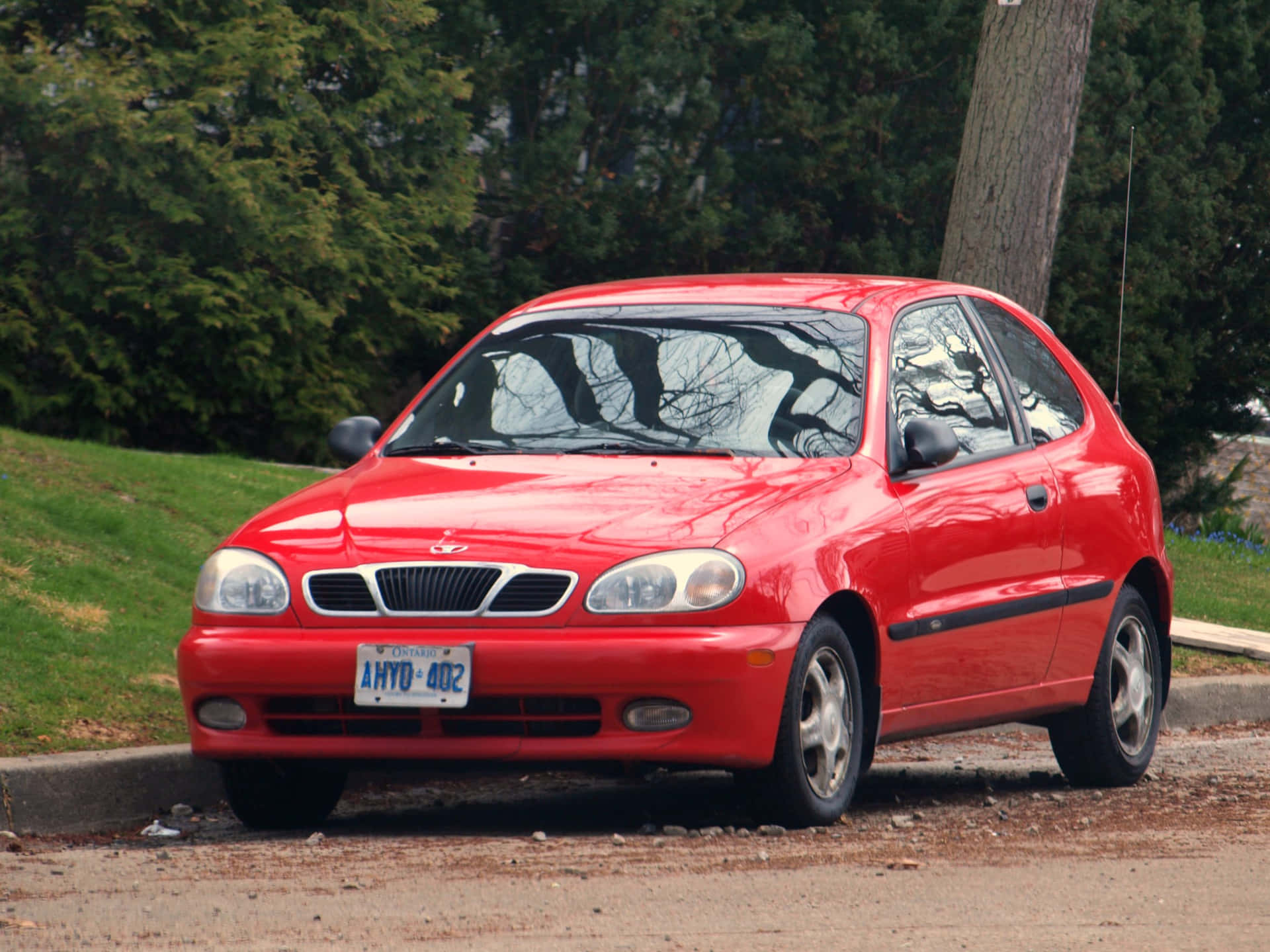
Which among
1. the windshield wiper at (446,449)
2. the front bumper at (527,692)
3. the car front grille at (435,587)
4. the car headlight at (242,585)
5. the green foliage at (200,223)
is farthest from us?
the green foliage at (200,223)

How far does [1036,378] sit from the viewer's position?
7.81 m

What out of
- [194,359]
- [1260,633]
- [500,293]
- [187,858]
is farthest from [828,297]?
[500,293]

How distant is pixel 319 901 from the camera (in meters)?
4.93

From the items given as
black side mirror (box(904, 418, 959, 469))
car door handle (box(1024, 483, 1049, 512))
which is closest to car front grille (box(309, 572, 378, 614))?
black side mirror (box(904, 418, 959, 469))

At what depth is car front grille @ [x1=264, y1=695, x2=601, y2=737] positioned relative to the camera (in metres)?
5.83

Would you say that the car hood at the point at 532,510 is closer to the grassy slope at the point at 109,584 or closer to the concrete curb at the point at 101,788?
the concrete curb at the point at 101,788

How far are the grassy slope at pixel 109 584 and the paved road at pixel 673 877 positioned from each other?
0.84 meters

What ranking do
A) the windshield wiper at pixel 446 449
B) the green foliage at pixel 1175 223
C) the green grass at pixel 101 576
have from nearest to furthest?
1. the windshield wiper at pixel 446 449
2. the green grass at pixel 101 576
3. the green foliage at pixel 1175 223

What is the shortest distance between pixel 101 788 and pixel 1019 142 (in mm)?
6499

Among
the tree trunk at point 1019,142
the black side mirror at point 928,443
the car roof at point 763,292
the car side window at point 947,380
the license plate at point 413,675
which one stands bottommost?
the license plate at point 413,675

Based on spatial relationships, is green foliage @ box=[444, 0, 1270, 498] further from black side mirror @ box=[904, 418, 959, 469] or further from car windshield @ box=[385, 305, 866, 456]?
black side mirror @ box=[904, 418, 959, 469]

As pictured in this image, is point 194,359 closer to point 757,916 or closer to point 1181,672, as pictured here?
point 1181,672

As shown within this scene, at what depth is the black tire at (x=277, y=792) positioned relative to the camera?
6.42m

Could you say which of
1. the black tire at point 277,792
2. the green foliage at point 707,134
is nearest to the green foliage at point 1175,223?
the green foliage at point 707,134
